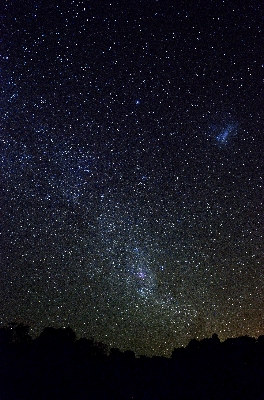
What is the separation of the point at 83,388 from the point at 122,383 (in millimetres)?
1158

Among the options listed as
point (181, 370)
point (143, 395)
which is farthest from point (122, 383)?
point (181, 370)

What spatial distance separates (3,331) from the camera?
15438 millimetres

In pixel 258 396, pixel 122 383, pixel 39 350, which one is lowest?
pixel 258 396

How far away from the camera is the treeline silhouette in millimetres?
15078

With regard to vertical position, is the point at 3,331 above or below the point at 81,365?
above

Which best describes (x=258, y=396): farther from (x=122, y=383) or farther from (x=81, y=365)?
(x=81, y=365)

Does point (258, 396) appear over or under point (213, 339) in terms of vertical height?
under

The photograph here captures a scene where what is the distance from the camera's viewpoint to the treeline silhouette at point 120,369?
15078mm

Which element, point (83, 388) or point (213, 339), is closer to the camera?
point (83, 388)

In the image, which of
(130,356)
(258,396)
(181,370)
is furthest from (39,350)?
(258,396)

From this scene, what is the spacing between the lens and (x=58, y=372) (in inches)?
614

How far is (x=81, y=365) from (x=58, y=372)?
0.71 meters

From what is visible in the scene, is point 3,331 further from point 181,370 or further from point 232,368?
point 232,368

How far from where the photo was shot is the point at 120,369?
15.7m
